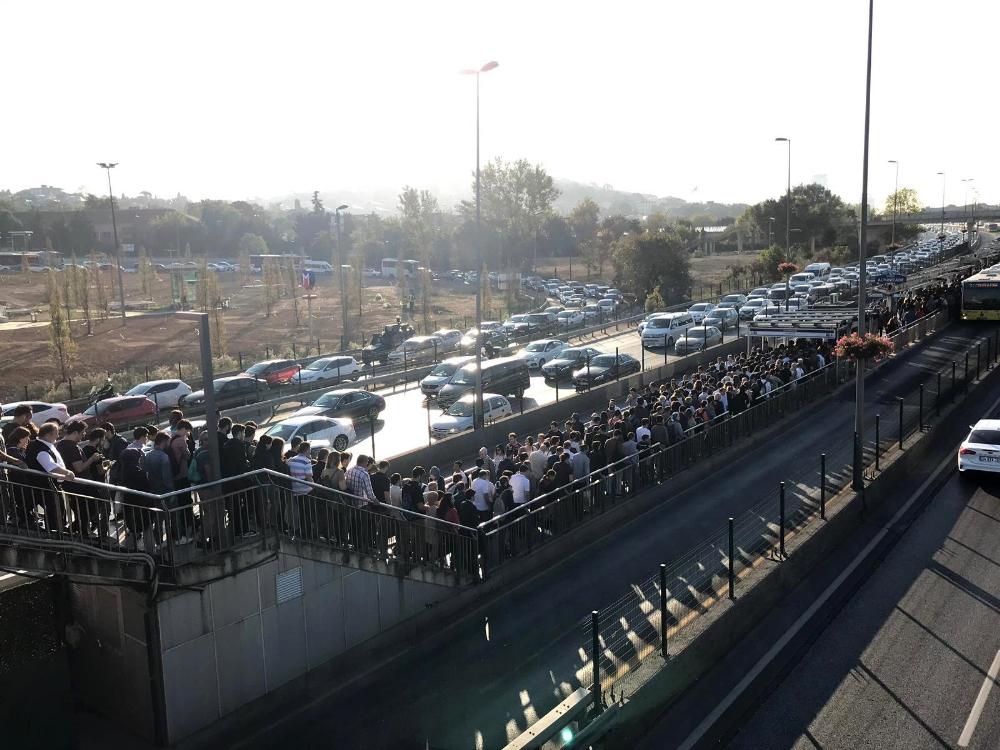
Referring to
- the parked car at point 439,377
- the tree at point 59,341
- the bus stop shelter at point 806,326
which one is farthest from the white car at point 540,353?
the tree at point 59,341

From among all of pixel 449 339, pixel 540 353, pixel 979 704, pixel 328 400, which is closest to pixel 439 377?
pixel 328 400

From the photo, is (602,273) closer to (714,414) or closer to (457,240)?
(457,240)

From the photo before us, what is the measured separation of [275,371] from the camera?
3378 centimetres

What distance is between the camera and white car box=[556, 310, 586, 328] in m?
52.0

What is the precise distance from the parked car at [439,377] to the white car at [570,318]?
732 inches

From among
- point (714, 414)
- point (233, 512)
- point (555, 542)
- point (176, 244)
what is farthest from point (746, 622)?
point (176, 244)

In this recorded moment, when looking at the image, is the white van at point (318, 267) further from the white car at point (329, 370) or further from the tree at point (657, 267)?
the white car at point (329, 370)

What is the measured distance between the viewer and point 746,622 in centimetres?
1200

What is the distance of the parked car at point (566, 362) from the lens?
33.5 meters

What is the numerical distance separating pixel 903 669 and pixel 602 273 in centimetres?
9671

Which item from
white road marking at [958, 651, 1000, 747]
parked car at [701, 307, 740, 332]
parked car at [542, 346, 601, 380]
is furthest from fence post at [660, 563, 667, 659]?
parked car at [701, 307, 740, 332]

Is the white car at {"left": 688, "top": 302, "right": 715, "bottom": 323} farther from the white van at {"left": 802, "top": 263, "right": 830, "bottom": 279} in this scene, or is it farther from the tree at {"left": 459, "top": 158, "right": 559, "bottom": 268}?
the tree at {"left": 459, "top": 158, "right": 559, "bottom": 268}

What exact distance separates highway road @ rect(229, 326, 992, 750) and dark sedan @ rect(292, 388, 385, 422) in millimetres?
11878

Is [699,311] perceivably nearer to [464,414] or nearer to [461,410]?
[461,410]
